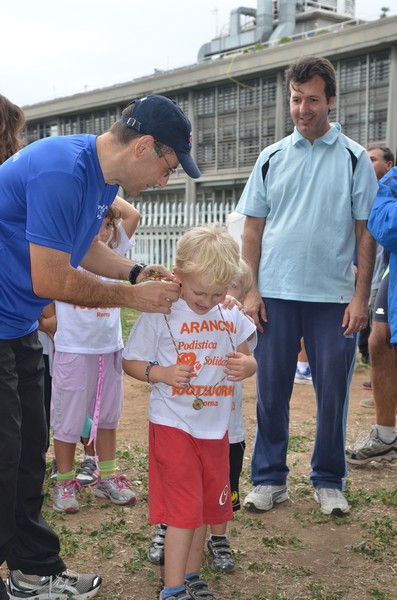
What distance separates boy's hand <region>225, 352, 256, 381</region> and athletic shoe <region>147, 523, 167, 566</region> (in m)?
1.03

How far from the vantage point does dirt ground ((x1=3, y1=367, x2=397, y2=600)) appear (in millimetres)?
3369

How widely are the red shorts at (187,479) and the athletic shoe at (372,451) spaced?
90.4 inches

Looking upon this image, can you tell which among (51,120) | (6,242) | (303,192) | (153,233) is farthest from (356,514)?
(51,120)

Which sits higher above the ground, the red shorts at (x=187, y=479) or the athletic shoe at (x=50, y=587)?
the red shorts at (x=187, y=479)

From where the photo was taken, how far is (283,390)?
14.5ft

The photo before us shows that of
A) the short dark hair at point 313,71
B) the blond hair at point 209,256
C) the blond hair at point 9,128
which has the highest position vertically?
the short dark hair at point 313,71

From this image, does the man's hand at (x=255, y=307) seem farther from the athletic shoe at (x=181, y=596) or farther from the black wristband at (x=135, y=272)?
the athletic shoe at (x=181, y=596)

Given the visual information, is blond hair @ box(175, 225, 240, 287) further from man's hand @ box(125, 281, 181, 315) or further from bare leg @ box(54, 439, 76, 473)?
bare leg @ box(54, 439, 76, 473)

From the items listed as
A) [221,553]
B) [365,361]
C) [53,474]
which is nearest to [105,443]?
[53,474]

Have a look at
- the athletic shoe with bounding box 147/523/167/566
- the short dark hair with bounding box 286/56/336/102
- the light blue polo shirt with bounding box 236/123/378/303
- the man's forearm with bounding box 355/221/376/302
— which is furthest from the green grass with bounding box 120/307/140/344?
the athletic shoe with bounding box 147/523/167/566

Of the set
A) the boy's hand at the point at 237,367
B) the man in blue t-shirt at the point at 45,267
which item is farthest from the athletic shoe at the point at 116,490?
the boy's hand at the point at 237,367

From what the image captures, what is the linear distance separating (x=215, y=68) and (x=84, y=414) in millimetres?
25303

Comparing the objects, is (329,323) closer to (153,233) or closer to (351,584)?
(351,584)

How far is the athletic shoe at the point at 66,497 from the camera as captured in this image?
4215 mm
